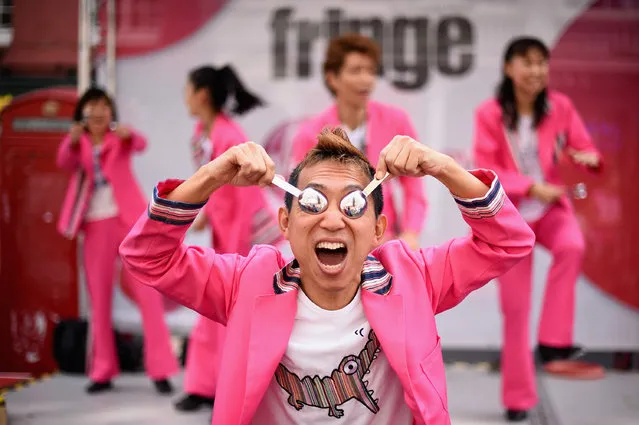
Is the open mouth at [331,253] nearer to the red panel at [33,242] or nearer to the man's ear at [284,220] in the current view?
the man's ear at [284,220]

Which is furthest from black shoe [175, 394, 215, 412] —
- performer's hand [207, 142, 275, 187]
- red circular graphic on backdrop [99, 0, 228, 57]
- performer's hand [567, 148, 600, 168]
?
performer's hand [207, 142, 275, 187]

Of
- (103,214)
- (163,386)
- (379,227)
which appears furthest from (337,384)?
(103,214)

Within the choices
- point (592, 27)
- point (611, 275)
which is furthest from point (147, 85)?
point (611, 275)

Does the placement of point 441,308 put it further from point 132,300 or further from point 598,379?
point 132,300

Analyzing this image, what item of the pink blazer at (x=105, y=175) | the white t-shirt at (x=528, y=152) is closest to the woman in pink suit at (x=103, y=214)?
the pink blazer at (x=105, y=175)

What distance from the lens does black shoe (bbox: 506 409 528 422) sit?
4.09 metres

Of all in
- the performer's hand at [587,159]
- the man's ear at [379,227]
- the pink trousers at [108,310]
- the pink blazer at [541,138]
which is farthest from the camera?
the pink trousers at [108,310]

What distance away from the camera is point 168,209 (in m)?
2.02

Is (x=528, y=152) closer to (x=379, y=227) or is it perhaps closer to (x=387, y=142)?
(x=387, y=142)

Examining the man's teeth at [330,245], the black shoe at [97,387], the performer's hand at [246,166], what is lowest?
the black shoe at [97,387]

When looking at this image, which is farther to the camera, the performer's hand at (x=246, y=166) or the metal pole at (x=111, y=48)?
the metal pole at (x=111, y=48)

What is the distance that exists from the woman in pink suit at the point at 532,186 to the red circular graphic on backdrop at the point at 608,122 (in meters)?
1.27

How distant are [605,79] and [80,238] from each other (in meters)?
3.61

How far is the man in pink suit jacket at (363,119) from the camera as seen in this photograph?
13.1 feet
